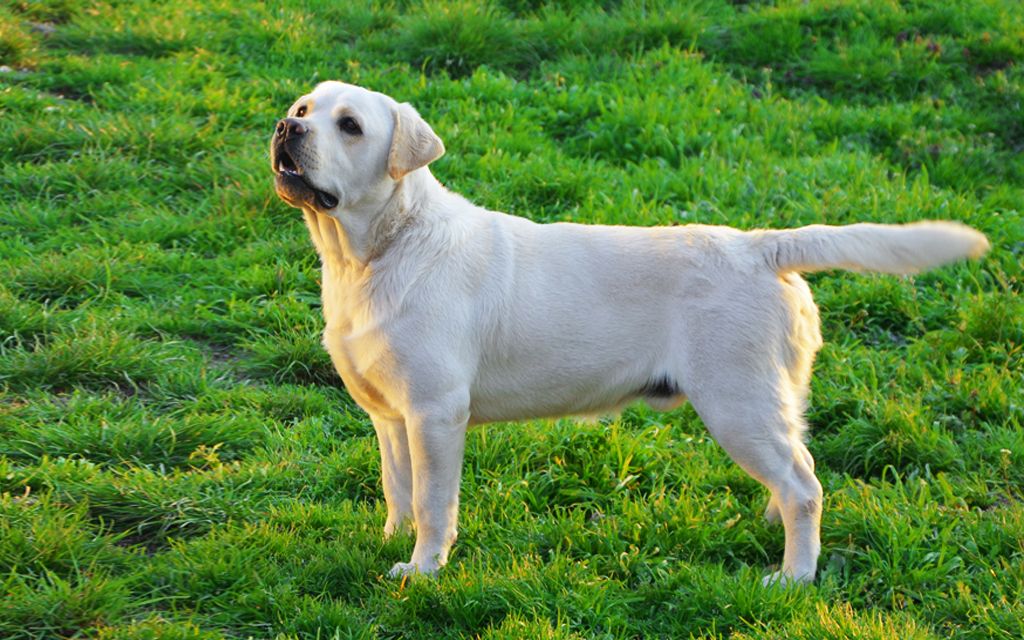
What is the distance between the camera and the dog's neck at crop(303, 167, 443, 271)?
4.29 meters

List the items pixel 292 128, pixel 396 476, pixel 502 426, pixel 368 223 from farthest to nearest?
1. pixel 502 426
2. pixel 396 476
3. pixel 368 223
4. pixel 292 128

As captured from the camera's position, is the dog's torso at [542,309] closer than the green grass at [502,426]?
No

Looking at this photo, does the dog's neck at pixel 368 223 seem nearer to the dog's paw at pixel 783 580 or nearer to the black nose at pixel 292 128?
the black nose at pixel 292 128

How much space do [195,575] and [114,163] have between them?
3.84 metres

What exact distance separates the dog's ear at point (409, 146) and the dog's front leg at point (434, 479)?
870 millimetres

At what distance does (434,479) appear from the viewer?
165 inches

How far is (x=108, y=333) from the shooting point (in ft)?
18.5

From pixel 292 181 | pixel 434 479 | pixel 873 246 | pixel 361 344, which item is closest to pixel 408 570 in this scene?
pixel 434 479

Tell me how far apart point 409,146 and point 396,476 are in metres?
1.25

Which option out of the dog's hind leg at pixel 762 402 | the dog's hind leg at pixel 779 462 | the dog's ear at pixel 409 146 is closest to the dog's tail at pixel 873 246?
the dog's hind leg at pixel 762 402

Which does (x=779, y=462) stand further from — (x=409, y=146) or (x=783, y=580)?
(x=409, y=146)

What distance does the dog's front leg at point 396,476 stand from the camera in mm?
4488

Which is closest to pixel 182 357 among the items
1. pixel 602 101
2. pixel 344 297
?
pixel 344 297

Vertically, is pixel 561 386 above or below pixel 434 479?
above
